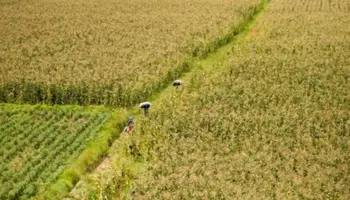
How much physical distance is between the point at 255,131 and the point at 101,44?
16.1m

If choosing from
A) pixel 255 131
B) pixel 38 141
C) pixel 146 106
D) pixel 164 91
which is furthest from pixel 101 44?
pixel 255 131

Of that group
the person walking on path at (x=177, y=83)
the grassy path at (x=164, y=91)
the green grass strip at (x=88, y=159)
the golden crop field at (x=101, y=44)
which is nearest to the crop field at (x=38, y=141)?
the green grass strip at (x=88, y=159)

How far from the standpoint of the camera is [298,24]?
36219mm

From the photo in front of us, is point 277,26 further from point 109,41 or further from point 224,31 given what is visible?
point 109,41

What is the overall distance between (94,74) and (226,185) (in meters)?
12.8

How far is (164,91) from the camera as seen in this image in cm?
2445

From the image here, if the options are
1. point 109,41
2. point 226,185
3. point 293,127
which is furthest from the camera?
point 109,41

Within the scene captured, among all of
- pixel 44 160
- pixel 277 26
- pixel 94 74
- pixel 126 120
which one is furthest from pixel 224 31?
pixel 44 160

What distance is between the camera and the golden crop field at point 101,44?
78.2 feet

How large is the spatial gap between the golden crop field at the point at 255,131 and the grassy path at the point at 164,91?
0.81 m

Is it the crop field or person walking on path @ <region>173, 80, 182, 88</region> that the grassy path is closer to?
person walking on path @ <region>173, 80, 182, 88</region>

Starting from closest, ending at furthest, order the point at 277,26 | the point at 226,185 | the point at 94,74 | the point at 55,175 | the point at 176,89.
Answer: the point at 226,185, the point at 55,175, the point at 176,89, the point at 94,74, the point at 277,26

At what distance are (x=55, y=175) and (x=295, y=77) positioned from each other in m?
14.4

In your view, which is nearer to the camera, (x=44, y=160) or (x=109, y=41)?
(x=44, y=160)
